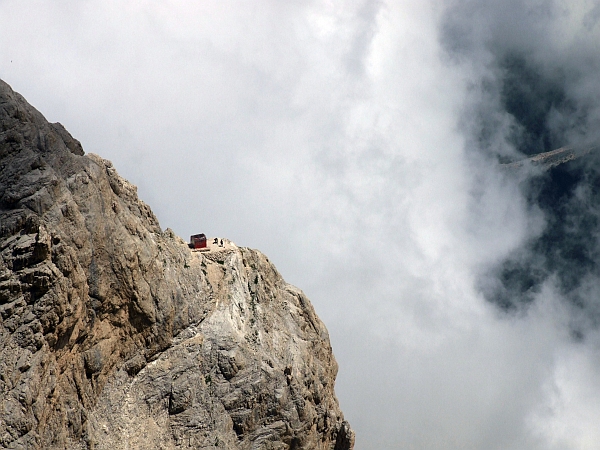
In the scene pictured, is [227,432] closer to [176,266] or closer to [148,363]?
[148,363]

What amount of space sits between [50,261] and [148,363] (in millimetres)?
13215

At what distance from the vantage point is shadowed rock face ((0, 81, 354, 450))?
164 feet

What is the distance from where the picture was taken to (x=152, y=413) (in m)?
59.8

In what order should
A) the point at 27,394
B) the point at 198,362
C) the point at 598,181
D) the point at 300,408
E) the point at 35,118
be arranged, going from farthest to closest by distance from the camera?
the point at 598,181 < the point at 300,408 < the point at 198,362 < the point at 35,118 < the point at 27,394

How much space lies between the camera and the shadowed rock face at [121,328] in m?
49.8

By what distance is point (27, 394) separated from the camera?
47719 mm

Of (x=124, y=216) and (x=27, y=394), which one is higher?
(x=124, y=216)

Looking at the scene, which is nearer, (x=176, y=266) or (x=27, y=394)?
(x=27, y=394)

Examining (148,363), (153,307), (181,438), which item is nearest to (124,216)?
(153,307)

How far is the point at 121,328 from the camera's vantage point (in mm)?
58906

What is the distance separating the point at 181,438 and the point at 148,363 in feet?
18.4

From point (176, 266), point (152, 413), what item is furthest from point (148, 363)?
point (176, 266)

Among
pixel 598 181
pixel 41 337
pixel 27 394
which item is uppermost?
pixel 598 181

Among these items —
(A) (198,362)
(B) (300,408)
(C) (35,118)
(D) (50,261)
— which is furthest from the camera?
(B) (300,408)
